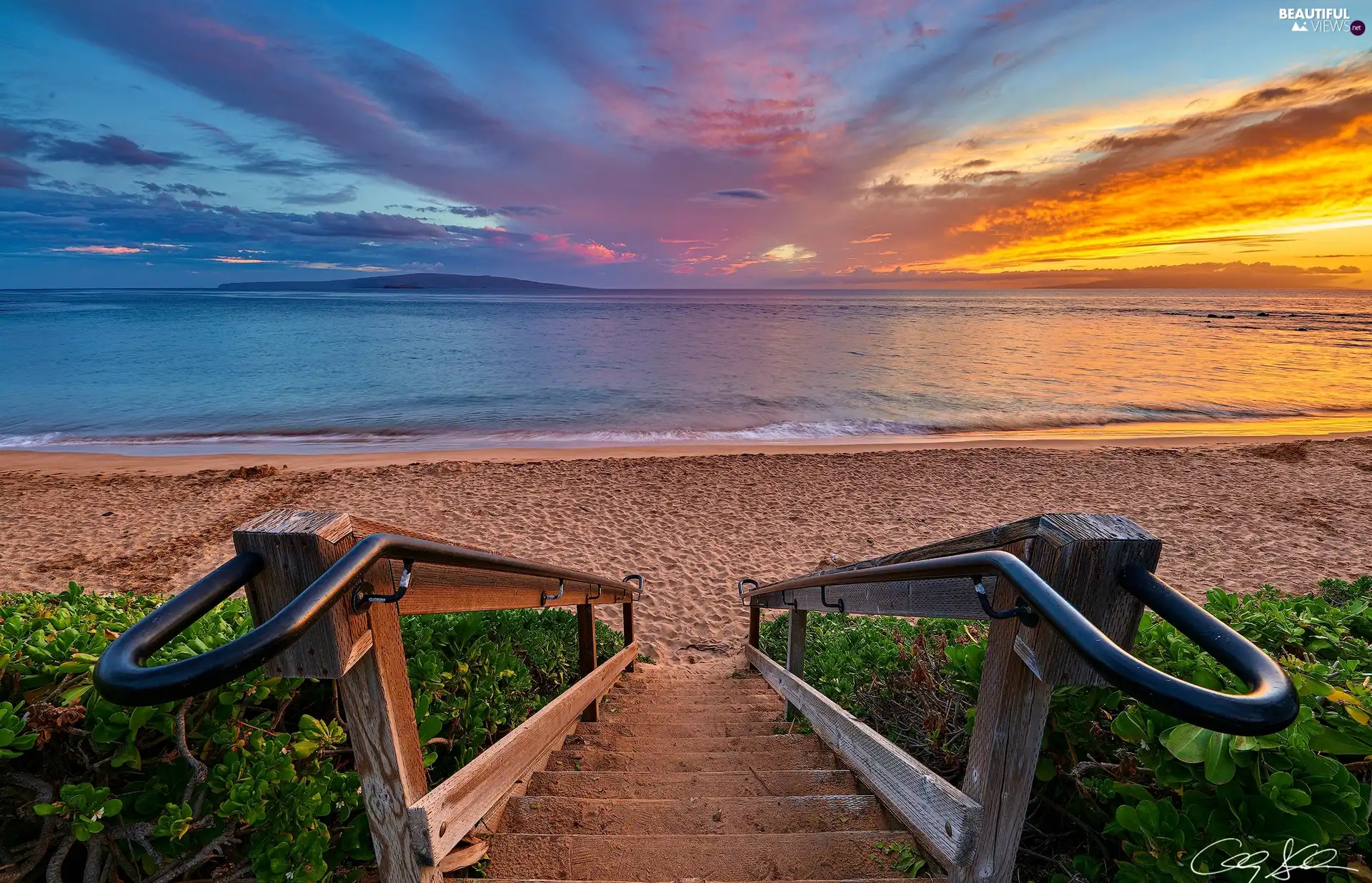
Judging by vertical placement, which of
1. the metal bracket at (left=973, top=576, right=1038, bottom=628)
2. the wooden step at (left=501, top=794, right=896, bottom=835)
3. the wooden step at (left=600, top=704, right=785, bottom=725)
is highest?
the metal bracket at (left=973, top=576, right=1038, bottom=628)

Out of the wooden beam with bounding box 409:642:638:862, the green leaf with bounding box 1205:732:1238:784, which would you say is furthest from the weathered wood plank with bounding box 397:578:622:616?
the green leaf with bounding box 1205:732:1238:784

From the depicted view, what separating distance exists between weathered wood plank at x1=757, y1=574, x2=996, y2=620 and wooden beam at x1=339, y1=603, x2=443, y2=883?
1465mm

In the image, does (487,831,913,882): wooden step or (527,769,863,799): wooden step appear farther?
(527,769,863,799): wooden step

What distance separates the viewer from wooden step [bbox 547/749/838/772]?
3006mm

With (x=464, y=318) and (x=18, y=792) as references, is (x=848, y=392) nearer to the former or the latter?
(x=18, y=792)

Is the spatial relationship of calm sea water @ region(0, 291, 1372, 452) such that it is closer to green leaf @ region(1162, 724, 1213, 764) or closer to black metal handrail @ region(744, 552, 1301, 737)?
green leaf @ region(1162, 724, 1213, 764)

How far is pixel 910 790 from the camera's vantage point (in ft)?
5.59

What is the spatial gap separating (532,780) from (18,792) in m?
1.65

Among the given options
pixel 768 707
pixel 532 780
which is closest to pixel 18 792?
pixel 532 780

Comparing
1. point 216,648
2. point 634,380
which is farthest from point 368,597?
point 634,380

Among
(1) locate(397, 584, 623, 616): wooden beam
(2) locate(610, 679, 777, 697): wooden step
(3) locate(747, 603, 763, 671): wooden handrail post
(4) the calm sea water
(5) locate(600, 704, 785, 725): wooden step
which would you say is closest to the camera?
(1) locate(397, 584, 623, 616): wooden beam

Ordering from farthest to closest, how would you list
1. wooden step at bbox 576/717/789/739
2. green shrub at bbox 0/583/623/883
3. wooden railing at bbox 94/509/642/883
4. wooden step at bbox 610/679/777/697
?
wooden step at bbox 610/679/777/697 → wooden step at bbox 576/717/789/739 → green shrub at bbox 0/583/623/883 → wooden railing at bbox 94/509/642/883

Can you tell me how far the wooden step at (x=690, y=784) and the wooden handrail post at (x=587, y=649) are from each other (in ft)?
3.30
